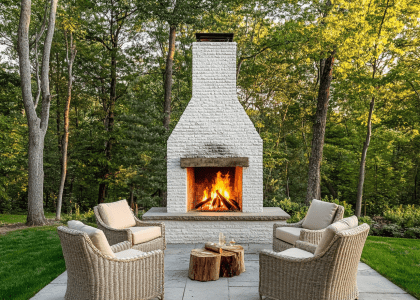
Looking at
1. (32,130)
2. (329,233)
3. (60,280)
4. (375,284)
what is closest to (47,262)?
(60,280)

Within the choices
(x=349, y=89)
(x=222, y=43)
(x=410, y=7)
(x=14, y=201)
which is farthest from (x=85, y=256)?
(x=14, y=201)

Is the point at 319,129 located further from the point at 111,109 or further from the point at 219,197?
the point at 111,109

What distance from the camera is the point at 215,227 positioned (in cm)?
577

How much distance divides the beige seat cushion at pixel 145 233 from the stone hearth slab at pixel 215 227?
1.10 meters

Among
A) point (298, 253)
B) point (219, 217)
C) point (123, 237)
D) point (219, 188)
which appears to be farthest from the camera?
point (219, 188)

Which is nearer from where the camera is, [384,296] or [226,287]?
[384,296]

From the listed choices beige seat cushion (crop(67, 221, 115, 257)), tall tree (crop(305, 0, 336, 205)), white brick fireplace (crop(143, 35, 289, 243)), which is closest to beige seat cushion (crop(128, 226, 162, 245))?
white brick fireplace (crop(143, 35, 289, 243))

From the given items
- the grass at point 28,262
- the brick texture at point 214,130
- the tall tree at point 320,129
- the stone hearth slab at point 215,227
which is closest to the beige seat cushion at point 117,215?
the grass at point 28,262

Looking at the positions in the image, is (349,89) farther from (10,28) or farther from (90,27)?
(10,28)

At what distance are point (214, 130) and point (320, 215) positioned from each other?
8.76ft

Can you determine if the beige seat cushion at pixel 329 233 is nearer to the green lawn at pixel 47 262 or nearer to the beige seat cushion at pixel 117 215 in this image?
the green lawn at pixel 47 262

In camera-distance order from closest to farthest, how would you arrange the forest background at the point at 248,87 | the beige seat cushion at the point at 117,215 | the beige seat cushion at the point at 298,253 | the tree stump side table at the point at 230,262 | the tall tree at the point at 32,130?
the beige seat cushion at the point at 298,253, the tree stump side table at the point at 230,262, the beige seat cushion at the point at 117,215, the tall tree at the point at 32,130, the forest background at the point at 248,87

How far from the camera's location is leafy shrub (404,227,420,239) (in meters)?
6.38

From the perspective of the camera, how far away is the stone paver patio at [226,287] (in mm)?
3227
